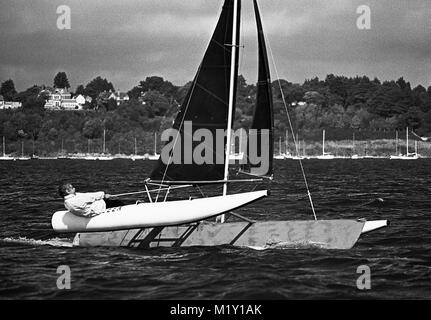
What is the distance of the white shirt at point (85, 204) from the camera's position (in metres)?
17.6

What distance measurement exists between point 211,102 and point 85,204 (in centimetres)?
422

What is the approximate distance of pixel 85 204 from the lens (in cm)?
1761

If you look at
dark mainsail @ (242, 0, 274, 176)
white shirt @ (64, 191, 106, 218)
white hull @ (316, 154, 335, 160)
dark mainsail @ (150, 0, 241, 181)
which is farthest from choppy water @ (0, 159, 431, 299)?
white hull @ (316, 154, 335, 160)

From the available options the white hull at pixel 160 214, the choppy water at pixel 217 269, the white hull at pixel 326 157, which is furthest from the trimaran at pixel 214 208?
the white hull at pixel 326 157

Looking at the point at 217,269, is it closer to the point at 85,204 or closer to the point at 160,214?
the point at 160,214

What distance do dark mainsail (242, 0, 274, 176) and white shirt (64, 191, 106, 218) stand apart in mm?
4134

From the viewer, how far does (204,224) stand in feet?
58.6

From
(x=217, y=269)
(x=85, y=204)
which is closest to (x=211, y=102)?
(x=85, y=204)

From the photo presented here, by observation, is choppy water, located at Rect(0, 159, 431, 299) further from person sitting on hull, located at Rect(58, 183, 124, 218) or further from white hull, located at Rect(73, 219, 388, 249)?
person sitting on hull, located at Rect(58, 183, 124, 218)

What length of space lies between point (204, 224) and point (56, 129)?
615ft

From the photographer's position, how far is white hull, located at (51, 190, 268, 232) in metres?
17.0

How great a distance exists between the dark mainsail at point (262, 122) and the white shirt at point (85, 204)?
413cm

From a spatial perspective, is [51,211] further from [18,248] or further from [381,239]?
[381,239]
